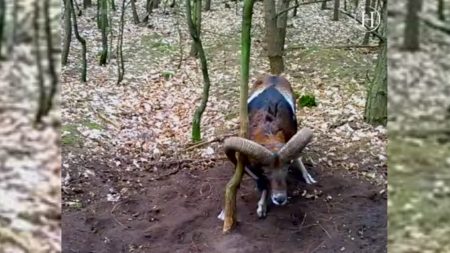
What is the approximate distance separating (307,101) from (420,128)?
7.85m

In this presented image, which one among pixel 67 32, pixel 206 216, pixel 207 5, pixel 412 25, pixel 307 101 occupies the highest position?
pixel 412 25

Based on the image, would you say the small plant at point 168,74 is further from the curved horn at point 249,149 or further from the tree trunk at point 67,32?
the curved horn at point 249,149

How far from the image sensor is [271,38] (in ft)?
38.8

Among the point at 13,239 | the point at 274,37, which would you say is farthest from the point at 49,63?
the point at 274,37

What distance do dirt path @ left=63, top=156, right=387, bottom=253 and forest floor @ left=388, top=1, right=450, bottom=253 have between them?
4.27 metres

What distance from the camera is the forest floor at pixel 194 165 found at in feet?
20.6

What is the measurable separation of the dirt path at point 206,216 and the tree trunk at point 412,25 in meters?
4.48

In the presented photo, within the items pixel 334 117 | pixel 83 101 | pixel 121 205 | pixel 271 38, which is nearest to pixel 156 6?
pixel 271 38

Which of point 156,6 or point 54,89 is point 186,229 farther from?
point 156,6

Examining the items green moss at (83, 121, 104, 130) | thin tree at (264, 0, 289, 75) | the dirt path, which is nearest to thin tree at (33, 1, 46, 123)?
the dirt path

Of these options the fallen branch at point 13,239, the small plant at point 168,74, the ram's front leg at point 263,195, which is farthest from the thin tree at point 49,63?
the small plant at point 168,74

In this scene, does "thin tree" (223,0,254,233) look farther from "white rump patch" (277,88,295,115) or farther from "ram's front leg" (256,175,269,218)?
"white rump patch" (277,88,295,115)

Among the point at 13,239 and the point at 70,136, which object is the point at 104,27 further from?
the point at 13,239

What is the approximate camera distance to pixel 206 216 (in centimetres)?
664
